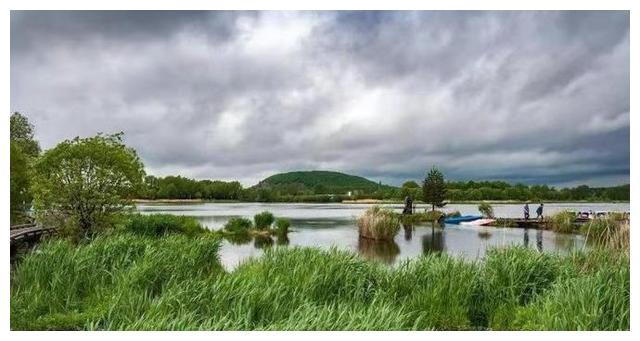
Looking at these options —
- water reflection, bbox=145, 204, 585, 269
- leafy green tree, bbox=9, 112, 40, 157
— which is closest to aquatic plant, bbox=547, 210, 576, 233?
water reflection, bbox=145, 204, 585, 269

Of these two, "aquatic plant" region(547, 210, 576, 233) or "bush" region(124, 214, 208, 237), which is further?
"aquatic plant" region(547, 210, 576, 233)

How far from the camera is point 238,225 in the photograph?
11.3 metres

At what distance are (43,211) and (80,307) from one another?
3.56m

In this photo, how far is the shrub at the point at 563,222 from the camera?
33.3 feet

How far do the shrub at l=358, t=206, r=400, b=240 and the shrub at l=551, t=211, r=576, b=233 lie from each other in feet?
9.08

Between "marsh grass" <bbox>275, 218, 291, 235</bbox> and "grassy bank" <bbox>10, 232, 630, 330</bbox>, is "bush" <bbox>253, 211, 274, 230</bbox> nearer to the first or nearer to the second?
"marsh grass" <bbox>275, 218, 291, 235</bbox>

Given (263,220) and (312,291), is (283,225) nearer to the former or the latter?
(263,220)

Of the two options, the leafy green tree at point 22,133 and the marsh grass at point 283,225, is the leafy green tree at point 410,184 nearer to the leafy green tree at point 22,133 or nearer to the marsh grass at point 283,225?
the marsh grass at point 283,225

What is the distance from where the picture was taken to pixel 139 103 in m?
7.43

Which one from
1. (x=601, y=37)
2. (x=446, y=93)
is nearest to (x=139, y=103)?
(x=446, y=93)

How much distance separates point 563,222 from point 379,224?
3.13 m

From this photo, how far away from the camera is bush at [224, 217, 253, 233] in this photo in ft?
36.4

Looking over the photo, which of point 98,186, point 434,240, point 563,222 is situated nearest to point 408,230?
point 434,240
